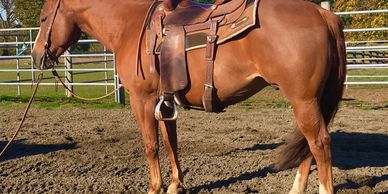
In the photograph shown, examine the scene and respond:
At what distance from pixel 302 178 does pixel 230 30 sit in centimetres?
150

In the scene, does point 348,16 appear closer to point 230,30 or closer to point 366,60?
point 366,60

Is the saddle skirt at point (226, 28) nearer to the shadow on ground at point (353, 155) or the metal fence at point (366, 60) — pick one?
the shadow on ground at point (353, 155)

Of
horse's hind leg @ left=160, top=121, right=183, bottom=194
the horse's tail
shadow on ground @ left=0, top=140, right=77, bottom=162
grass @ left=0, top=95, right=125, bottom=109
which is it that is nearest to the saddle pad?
the horse's tail

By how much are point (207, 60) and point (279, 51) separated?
0.60 metres

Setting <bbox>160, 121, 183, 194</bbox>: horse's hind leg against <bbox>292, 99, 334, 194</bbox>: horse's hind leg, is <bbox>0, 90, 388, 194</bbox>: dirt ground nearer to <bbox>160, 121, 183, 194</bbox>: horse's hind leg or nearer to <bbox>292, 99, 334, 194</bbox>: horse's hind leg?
<bbox>160, 121, 183, 194</bbox>: horse's hind leg

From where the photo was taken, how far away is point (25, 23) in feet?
105

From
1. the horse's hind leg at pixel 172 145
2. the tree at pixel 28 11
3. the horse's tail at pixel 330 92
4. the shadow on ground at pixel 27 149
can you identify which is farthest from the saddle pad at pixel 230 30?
the tree at pixel 28 11

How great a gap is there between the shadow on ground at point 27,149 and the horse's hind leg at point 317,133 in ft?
12.9

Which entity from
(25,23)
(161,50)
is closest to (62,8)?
(161,50)

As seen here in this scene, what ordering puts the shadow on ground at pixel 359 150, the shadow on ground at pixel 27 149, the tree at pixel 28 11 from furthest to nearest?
1. the tree at pixel 28 11
2. the shadow on ground at pixel 27 149
3. the shadow on ground at pixel 359 150

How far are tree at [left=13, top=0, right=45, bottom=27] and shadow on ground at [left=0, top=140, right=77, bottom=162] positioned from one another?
24675 millimetres

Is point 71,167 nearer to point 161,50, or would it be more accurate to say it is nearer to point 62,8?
point 62,8

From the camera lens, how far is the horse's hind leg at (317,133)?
141 inches

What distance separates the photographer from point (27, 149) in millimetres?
6672
